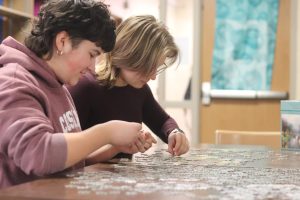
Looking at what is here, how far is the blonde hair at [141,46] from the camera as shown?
71.2 inches

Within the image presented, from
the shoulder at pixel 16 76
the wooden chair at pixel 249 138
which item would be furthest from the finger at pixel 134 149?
the wooden chair at pixel 249 138

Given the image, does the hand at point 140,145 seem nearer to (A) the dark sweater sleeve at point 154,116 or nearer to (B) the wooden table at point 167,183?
(B) the wooden table at point 167,183

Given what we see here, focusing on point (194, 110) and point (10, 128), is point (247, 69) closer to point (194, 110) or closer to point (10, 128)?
point (194, 110)

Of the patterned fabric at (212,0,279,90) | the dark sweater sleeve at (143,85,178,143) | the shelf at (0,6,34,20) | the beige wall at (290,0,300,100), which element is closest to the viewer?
the dark sweater sleeve at (143,85,178,143)

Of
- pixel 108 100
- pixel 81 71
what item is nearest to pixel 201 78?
pixel 108 100

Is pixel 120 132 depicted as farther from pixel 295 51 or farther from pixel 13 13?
pixel 295 51

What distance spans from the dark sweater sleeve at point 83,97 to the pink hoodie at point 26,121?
55 centimetres

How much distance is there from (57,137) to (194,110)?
3529 millimetres

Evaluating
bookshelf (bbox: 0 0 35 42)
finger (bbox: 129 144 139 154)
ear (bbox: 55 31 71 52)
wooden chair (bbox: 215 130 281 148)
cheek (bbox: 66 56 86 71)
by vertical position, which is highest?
bookshelf (bbox: 0 0 35 42)

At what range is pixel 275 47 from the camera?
4398 mm

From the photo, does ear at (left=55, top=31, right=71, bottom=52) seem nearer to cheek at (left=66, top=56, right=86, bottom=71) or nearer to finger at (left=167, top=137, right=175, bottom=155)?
cheek at (left=66, top=56, right=86, bottom=71)

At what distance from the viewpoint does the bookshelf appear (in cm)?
321

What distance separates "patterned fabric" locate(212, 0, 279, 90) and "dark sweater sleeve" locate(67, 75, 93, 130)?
2736mm

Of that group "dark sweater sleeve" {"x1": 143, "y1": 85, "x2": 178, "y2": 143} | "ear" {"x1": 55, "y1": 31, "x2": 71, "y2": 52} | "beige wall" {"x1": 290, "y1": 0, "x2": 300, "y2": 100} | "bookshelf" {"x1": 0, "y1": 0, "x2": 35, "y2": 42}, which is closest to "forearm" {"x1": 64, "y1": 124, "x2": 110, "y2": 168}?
"ear" {"x1": 55, "y1": 31, "x2": 71, "y2": 52}
